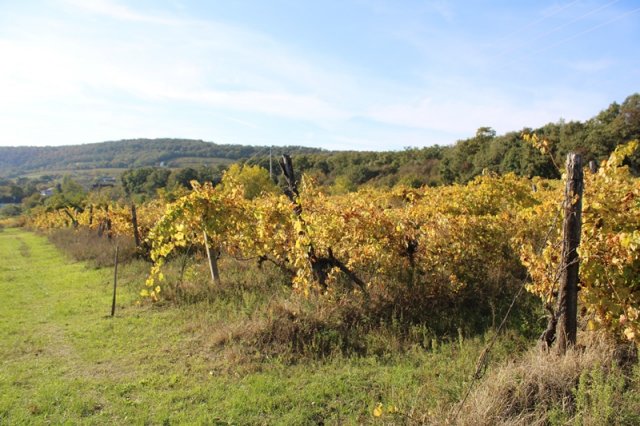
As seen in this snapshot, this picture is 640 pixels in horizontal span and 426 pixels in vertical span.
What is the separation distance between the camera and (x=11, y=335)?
7.09 metres

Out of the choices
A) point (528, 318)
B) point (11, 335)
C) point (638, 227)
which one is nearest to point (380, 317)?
point (528, 318)

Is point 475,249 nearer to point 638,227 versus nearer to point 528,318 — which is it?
point 528,318

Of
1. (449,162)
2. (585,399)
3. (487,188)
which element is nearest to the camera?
(585,399)

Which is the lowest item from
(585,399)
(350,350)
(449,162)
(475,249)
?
(350,350)

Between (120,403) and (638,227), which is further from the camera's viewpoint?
(120,403)

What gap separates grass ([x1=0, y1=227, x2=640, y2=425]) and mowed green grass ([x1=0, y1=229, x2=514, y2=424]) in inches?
0.7

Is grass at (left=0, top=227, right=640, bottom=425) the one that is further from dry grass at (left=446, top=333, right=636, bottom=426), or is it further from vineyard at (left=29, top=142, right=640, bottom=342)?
vineyard at (left=29, top=142, right=640, bottom=342)

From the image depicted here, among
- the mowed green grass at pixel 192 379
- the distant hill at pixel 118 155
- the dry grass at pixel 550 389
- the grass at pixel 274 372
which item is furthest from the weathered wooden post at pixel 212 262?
the distant hill at pixel 118 155

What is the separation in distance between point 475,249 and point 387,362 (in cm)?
282

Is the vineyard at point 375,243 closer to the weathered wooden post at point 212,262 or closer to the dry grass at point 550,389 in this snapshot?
the weathered wooden post at point 212,262

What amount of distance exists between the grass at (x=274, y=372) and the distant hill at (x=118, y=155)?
313 feet

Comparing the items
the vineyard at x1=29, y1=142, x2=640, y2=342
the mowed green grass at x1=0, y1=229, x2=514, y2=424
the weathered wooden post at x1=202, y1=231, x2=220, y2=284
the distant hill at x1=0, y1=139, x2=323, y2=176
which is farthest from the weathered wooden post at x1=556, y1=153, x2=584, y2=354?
the distant hill at x1=0, y1=139, x2=323, y2=176


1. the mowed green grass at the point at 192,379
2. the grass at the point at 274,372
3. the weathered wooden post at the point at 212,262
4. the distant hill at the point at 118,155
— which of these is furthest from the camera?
the distant hill at the point at 118,155

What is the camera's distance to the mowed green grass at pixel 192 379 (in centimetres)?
403
